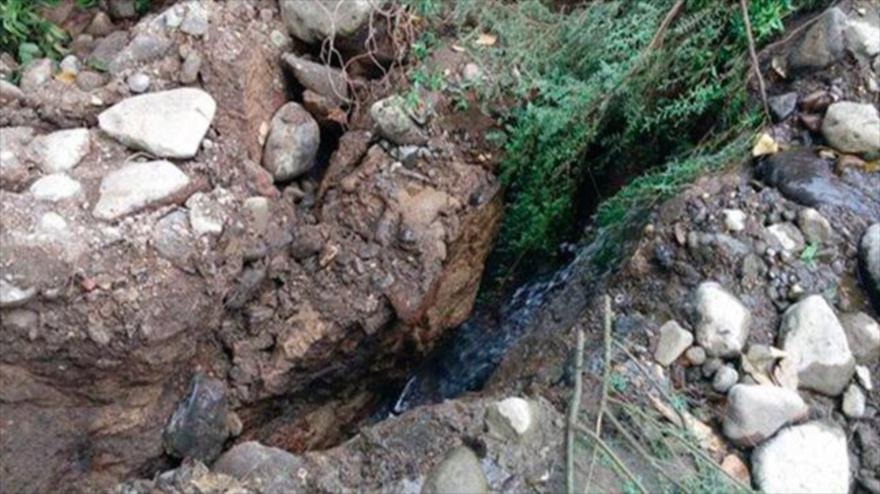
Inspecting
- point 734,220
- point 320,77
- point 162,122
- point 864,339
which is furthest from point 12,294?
point 864,339

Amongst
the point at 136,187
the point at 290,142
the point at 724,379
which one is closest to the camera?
the point at 724,379

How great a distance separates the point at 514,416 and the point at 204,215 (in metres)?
0.91

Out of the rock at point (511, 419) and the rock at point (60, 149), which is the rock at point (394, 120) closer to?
the rock at point (60, 149)

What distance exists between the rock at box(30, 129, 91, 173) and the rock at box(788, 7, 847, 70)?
1926 millimetres

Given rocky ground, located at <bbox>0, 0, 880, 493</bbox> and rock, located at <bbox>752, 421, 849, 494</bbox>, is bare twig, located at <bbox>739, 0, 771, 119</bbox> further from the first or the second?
rock, located at <bbox>752, 421, 849, 494</bbox>

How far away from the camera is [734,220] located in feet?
6.80

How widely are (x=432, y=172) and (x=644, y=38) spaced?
2.35 feet

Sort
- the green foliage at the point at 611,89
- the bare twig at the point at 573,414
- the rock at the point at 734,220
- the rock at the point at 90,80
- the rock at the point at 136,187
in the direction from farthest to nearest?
the green foliage at the point at 611,89 → the rock at the point at 90,80 → the rock at the point at 734,220 → the rock at the point at 136,187 → the bare twig at the point at 573,414

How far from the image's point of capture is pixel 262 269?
221cm

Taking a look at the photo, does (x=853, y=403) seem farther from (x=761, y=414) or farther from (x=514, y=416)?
(x=514, y=416)

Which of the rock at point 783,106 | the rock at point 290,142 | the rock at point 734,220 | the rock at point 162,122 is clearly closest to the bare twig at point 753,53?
the rock at point 783,106

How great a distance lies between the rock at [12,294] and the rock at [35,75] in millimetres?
600

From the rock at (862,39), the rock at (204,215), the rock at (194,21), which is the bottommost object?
the rock at (862,39)

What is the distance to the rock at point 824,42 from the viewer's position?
2.25 m
